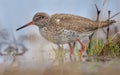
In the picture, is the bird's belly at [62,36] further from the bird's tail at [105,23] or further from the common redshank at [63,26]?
the bird's tail at [105,23]

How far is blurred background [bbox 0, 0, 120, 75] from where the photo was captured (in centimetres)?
181

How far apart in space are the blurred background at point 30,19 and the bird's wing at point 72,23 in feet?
0.36

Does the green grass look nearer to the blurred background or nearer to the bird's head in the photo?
the blurred background

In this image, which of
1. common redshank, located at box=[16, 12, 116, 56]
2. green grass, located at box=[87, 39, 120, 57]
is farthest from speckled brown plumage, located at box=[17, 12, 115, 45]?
green grass, located at box=[87, 39, 120, 57]

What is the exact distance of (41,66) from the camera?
5.10ft

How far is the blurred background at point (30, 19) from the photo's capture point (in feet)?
5.95

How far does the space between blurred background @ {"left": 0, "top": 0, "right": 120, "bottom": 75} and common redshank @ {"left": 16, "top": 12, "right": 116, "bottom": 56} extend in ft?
0.22

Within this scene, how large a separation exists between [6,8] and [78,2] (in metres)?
0.35

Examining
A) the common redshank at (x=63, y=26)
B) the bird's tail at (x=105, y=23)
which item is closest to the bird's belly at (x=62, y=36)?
the common redshank at (x=63, y=26)

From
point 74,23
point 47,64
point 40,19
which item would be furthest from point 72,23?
point 47,64

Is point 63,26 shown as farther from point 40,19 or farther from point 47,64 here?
point 47,64

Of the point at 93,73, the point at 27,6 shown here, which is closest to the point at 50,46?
the point at 27,6

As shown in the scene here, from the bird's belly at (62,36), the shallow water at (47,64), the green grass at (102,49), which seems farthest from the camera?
the green grass at (102,49)

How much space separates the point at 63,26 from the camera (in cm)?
179
